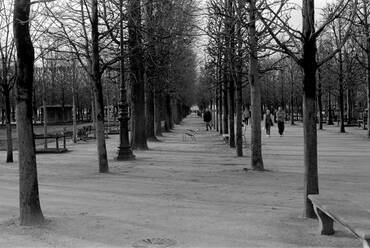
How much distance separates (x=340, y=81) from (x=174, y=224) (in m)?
31.3

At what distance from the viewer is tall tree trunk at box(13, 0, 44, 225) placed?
7.83 meters

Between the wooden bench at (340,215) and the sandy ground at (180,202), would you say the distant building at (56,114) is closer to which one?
the sandy ground at (180,202)

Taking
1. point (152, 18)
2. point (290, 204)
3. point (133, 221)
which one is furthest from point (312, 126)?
point (152, 18)

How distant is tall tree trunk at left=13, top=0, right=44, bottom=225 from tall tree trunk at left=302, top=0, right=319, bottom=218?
3907 millimetres

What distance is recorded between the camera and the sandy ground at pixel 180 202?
709 centimetres

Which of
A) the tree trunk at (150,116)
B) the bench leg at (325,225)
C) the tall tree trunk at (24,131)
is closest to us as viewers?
the bench leg at (325,225)

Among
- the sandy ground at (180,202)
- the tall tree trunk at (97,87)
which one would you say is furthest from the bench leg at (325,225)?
the tall tree trunk at (97,87)

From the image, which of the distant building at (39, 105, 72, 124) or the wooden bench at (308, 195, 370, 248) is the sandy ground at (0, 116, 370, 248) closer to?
the wooden bench at (308, 195, 370, 248)

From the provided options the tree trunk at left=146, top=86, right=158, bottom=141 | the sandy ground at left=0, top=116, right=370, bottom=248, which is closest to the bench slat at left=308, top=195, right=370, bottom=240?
the sandy ground at left=0, top=116, right=370, bottom=248

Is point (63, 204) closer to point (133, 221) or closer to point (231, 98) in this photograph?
point (133, 221)

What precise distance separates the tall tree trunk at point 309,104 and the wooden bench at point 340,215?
447 mm

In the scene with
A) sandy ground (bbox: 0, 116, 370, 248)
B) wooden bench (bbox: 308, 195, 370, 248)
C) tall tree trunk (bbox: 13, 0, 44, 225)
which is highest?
tall tree trunk (bbox: 13, 0, 44, 225)

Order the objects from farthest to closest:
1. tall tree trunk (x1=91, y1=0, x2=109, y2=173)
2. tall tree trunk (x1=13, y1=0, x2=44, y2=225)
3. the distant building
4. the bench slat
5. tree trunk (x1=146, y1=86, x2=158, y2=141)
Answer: the distant building
tree trunk (x1=146, y1=86, x2=158, y2=141)
tall tree trunk (x1=91, y1=0, x2=109, y2=173)
tall tree trunk (x1=13, y1=0, x2=44, y2=225)
the bench slat

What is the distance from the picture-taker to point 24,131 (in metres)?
7.85
